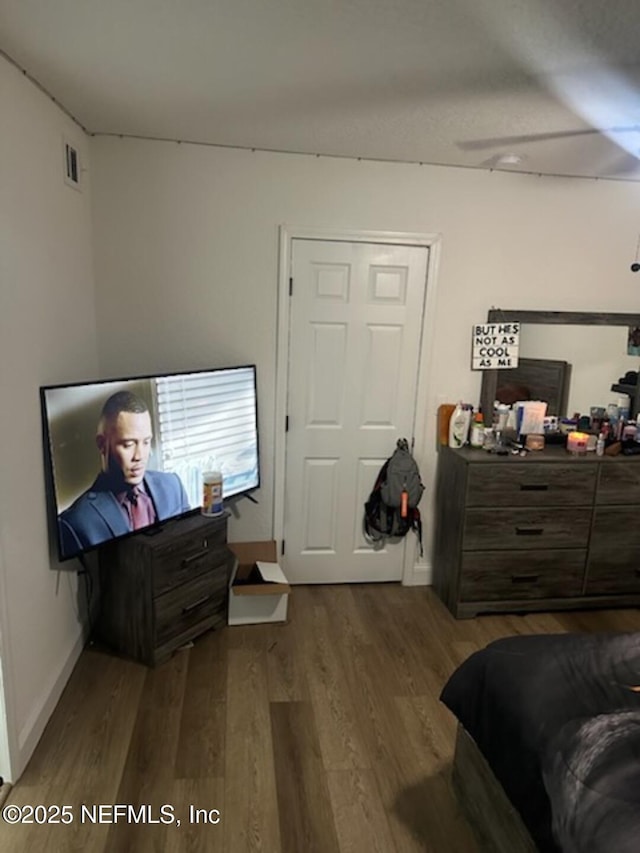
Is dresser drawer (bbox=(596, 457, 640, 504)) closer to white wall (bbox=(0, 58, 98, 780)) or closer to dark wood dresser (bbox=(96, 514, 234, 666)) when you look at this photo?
dark wood dresser (bbox=(96, 514, 234, 666))

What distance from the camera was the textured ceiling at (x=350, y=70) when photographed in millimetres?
1451

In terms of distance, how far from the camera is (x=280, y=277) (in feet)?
9.82

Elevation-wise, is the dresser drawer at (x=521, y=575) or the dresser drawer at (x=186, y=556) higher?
the dresser drawer at (x=186, y=556)

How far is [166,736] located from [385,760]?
0.84 metres

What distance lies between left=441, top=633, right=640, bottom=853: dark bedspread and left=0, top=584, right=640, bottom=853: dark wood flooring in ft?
1.53

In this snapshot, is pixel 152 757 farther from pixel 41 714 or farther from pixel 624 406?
pixel 624 406

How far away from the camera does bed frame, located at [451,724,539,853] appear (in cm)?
156

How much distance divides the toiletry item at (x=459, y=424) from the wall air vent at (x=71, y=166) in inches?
87.3

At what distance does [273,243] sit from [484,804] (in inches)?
101

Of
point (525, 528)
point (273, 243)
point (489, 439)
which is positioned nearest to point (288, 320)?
Result: point (273, 243)

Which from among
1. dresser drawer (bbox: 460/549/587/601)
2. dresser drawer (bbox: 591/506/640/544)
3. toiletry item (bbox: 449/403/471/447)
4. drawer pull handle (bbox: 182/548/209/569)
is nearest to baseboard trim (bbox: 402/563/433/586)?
dresser drawer (bbox: 460/549/587/601)

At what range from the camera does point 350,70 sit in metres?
1.80

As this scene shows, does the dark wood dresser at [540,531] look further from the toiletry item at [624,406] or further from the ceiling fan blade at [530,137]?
the ceiling fan blade at [530,137]

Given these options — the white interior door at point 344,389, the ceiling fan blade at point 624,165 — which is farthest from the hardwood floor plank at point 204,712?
the ceiling fan blade at point 624,165
